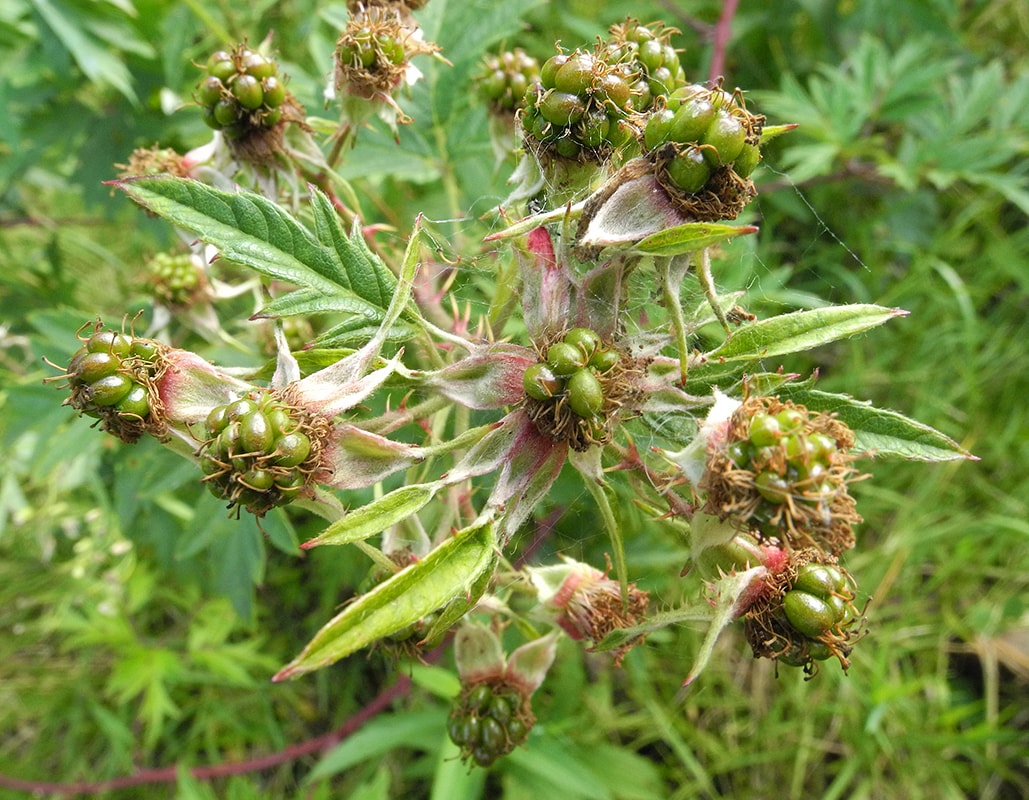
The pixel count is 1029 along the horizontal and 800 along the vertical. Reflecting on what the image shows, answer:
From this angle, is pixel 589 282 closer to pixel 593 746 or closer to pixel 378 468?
pixel 378 468

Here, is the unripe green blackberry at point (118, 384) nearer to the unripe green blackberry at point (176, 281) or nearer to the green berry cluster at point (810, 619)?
the unripe green blackberry at point (176, 281)

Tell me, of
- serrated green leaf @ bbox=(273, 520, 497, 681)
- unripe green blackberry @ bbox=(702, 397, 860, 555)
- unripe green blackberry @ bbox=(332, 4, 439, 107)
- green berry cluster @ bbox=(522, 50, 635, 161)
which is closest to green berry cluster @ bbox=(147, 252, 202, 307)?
unripe green blackberry @ bbox=(332, 4, 439, 107)

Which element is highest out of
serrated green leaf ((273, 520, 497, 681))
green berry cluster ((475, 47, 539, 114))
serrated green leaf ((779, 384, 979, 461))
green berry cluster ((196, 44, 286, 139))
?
green berry cluster ((196, 44, 286, 139))

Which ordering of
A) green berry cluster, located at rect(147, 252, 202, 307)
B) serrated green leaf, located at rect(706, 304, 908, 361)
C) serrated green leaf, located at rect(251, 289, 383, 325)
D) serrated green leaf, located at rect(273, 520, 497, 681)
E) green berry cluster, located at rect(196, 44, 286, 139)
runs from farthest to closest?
green berry cluster, located at rect(147, 252, 202, 307), green berry cluster, located at rect(196, 44, 286, 139), serrated green leaf, located at rect(251, 289, 383, 325), serrated green leaf, located at rect(706, 304, 908, 361), serrated green leaf, located at rect(273, 520, 497, 681)

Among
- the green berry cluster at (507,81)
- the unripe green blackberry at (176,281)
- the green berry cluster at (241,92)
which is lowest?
the unripe green blackberry at (176,281)

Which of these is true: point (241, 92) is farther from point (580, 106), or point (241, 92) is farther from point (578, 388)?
point (578, 388)

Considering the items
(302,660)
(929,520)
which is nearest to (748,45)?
(929,520)

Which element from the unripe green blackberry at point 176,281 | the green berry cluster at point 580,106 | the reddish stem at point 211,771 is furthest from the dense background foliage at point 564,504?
the green berry cluster at point 580,106

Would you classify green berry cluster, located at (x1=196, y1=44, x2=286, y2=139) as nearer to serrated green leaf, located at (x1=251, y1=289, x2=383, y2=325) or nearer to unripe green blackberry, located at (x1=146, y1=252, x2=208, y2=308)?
serrated green leaf, located at (x1=251, y1=289, x2=383, y2=325)
